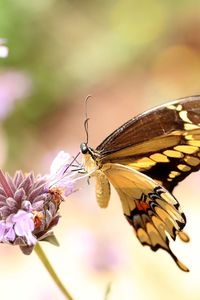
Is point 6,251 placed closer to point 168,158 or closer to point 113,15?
point 113,15

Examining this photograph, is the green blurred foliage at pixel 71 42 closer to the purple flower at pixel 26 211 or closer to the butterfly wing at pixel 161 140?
the butterfly wing at pixel 161 140

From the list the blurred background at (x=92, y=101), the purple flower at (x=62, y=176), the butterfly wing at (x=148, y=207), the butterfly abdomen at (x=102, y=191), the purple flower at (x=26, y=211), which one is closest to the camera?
the purple flower at (x=26, y=211)

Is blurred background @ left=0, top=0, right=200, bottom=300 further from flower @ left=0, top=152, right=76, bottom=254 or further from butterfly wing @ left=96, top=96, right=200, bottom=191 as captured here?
flower @ left=0, top=152, right=76, bottom=254

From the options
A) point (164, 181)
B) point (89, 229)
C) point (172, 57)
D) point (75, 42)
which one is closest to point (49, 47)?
point (75, 42)

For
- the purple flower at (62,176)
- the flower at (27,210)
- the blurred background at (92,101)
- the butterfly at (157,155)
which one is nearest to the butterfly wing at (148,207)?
the butterfly at (157,155)

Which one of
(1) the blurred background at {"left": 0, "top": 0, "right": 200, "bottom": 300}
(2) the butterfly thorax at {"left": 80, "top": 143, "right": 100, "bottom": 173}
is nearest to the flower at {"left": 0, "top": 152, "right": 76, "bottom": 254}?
(2) the butterfly thorax at {"left": 80, "top": 143, "right": 100, "bottom": 173}

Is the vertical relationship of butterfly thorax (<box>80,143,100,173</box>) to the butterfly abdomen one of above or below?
above
